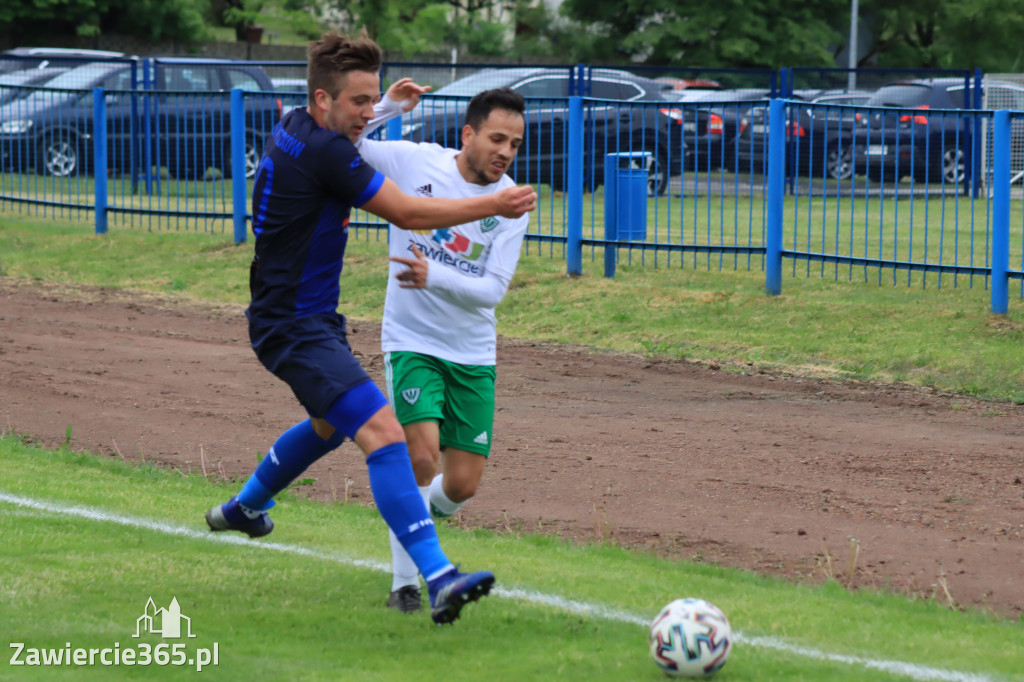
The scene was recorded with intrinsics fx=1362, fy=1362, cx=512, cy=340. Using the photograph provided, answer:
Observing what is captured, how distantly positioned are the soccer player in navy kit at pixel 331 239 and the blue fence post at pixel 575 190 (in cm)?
851

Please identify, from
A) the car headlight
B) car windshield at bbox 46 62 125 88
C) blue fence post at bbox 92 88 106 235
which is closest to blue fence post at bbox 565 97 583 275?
blue fence post at bbox 92 88 106 235

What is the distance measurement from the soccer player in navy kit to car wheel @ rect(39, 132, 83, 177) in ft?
46.8

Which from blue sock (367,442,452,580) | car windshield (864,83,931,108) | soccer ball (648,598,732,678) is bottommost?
soccer ball (648,598,732,678)

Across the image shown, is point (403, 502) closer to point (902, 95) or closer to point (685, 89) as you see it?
point (902, 95)

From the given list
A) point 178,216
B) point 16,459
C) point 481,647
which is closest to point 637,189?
point 178,216

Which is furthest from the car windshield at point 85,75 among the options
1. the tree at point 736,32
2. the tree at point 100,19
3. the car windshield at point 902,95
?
the tree at point 736,32

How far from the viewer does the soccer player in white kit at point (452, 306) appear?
15.4 ft

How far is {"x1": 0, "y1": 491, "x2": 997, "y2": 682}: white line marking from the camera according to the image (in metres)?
4.05

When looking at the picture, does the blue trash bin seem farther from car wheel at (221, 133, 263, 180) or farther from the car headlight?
the car headlight

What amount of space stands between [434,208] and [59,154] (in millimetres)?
14870

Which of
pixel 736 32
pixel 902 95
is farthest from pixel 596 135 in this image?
pixel 736 32

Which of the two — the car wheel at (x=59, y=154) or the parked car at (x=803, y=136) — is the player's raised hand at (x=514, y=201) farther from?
the car wheel at (x=59, y=154)

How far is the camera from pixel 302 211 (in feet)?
14.5

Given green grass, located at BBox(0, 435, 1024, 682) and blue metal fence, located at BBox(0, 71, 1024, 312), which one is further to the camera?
blue metal fence, located at BBox(0, 71, 1024, 312)
